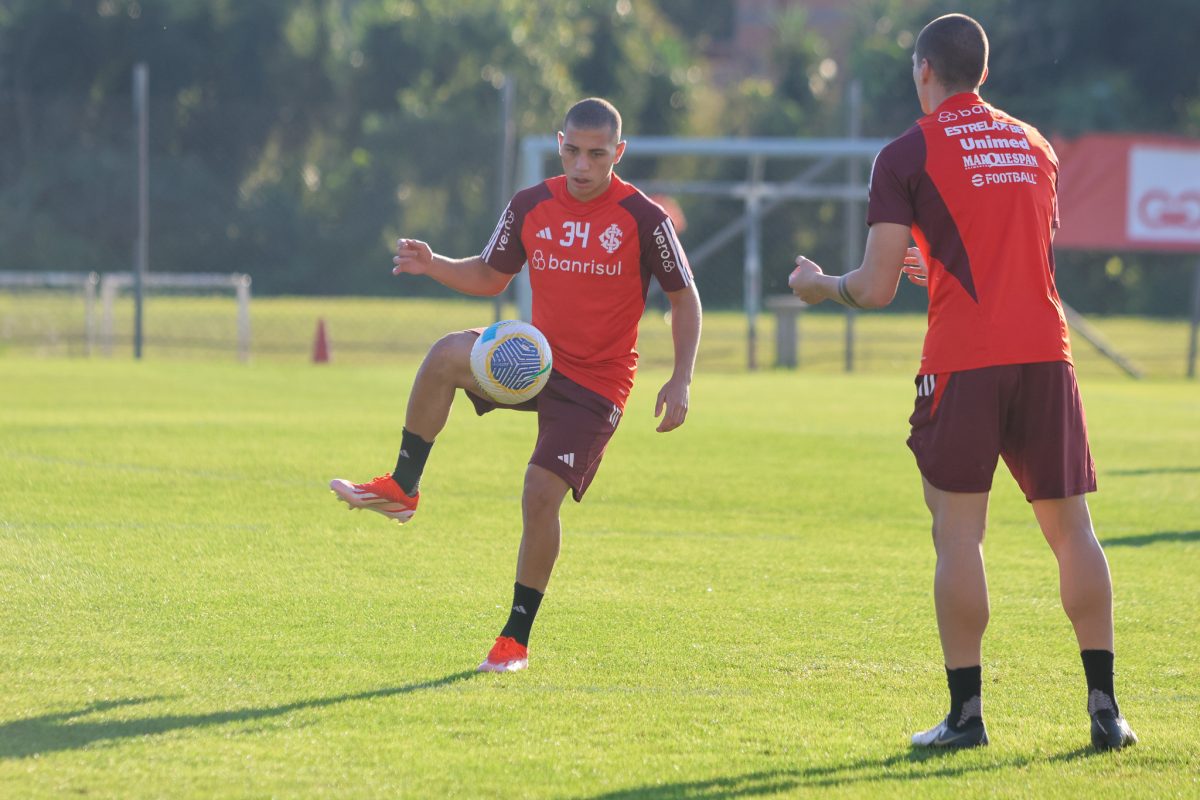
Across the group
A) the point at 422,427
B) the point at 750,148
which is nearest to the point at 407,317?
the point at 750,148

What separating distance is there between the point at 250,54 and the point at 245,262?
54.9ft

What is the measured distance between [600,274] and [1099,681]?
212 cm

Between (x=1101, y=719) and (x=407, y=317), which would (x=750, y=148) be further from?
(x=1101, y=719)

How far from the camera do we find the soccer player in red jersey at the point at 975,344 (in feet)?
14.2

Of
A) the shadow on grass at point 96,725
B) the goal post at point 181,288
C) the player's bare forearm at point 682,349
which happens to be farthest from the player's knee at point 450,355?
the goal post at point 181,288

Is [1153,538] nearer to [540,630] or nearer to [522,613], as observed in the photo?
[540,630]

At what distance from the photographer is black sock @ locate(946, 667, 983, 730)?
431 cm

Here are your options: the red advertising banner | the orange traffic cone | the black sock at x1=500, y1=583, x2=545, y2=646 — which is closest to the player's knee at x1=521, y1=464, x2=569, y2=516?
the black sock at x1=500, y1=583, x2=545, y2=646

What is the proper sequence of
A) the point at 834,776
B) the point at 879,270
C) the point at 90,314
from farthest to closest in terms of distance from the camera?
1. the point at 90,314
2. the point at 879,270
3. the point at 834,776

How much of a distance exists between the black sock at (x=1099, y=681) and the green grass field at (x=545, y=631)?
14cm

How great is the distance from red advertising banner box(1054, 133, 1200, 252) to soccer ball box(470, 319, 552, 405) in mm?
16244

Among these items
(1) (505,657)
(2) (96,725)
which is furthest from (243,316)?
(2) (96,725)

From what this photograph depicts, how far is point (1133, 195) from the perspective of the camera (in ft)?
66.8

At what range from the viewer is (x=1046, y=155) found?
14.7ft
